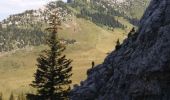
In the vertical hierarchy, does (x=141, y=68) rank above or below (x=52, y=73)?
above

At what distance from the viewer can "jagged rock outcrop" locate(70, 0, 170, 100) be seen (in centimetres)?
2616

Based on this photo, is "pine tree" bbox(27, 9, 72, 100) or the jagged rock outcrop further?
"pine tree" bbox(27, 9, 72, 100)

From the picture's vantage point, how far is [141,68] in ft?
91.7

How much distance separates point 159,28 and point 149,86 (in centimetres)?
413

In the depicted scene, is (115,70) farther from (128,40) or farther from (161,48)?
(161,48)

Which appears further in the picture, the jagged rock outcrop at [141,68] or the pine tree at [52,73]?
the pine tree at [52,73]

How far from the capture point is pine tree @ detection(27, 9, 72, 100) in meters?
45.8

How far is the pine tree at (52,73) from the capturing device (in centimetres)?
4581

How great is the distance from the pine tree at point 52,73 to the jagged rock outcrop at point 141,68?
375 inches

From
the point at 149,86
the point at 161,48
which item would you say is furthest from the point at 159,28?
the point at 149,86

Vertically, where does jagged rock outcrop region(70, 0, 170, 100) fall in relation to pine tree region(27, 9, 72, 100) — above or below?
above

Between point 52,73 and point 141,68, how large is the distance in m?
19.7

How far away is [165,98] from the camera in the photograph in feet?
83.0

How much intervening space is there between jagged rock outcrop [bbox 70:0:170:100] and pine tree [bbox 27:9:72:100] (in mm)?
9528
